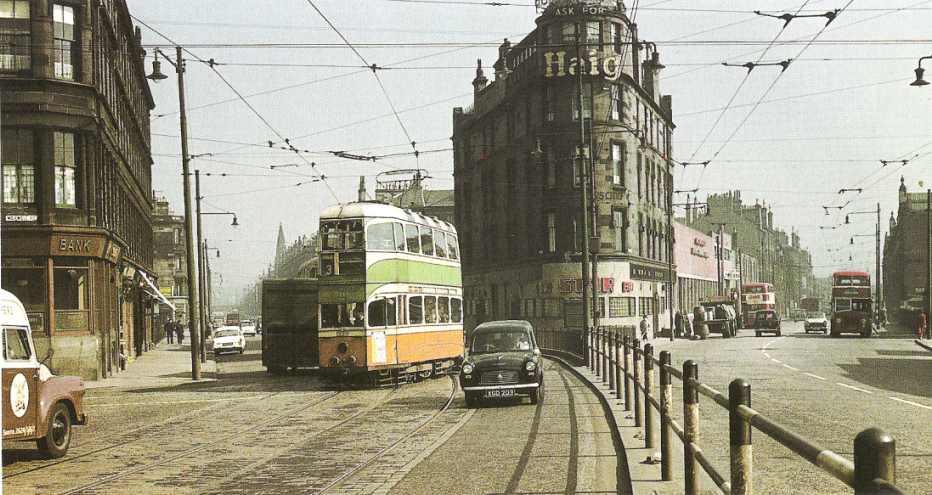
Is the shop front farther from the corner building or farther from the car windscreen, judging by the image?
the corner building

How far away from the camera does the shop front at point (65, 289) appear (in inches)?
1187

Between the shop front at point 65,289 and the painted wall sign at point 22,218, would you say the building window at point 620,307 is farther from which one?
the painted wall sign at point 22,218

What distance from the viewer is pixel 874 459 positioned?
2.46 metres

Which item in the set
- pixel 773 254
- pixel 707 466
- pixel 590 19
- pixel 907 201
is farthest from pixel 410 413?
pixel 773 254

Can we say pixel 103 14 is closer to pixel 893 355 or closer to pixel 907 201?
pixel 893 355

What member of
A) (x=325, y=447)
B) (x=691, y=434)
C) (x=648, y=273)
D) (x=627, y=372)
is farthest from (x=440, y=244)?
(x=648, y=273)

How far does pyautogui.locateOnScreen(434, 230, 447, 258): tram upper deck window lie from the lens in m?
29.1

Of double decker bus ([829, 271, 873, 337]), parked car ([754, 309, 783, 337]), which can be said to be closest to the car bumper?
double decker bus ([829, 271, 873, 337])

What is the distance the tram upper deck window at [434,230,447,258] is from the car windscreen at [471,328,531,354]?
8.38 metres

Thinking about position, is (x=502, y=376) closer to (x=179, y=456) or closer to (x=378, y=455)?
(x=378, y=455)

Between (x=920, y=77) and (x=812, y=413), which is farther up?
(x=920, y=77)

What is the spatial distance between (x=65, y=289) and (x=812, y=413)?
81.7 feet

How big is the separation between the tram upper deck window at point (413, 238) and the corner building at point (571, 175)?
25680mm

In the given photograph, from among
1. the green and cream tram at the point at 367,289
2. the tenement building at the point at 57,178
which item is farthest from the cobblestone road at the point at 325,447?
the tenement building at the point at 57,178
